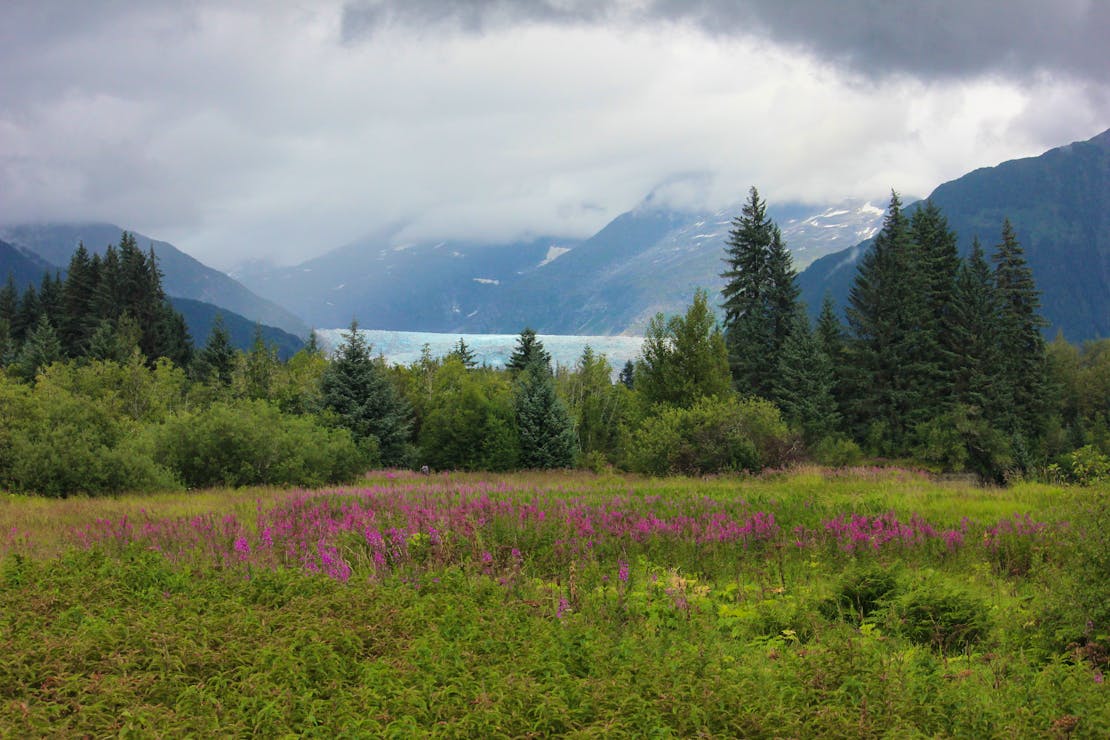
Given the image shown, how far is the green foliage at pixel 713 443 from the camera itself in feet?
67.2

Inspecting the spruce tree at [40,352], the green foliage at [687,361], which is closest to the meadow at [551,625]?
the green foliage at [687,361]

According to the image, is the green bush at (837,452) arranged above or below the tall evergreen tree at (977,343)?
below

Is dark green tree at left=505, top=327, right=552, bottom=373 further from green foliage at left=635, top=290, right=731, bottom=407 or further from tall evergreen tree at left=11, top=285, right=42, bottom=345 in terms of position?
tall evergreen tree at left=11, top=285, right=42, bottom=345

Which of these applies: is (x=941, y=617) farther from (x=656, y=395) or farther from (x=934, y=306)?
(x=934, y=306)

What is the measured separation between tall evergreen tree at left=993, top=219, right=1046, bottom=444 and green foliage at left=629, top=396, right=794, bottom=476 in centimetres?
2895

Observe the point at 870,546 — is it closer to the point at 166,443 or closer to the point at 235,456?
the point at 235,456

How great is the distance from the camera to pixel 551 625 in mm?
5621

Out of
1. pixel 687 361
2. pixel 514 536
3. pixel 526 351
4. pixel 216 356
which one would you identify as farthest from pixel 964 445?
pixel 216 356

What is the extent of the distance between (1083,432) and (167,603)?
53642 mm

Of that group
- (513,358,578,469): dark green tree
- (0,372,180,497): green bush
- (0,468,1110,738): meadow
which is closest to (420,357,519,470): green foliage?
(513,358,578,469): dark green tree

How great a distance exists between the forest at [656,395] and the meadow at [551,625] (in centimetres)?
289

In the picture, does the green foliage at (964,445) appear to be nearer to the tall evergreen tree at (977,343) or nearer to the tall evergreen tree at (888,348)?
the tall evergreen tree at (888,348)

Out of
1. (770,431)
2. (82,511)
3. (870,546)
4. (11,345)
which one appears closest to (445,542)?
(870,546)

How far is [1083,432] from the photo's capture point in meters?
44.8
